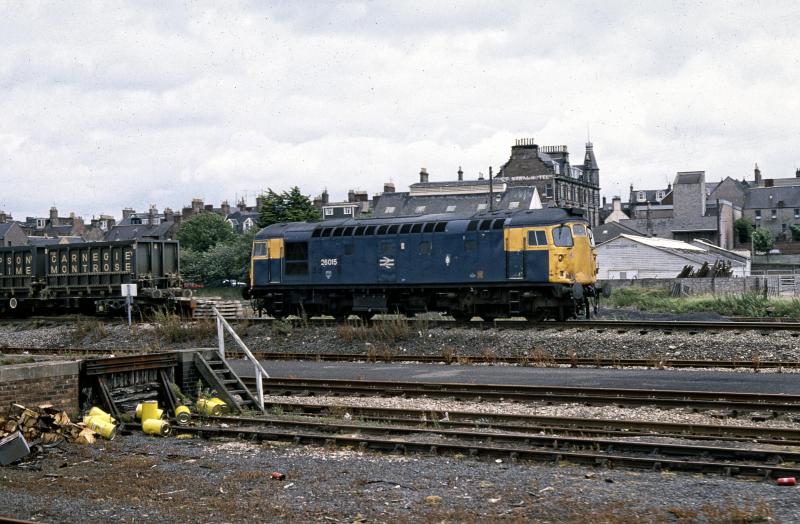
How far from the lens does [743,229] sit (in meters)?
99.3

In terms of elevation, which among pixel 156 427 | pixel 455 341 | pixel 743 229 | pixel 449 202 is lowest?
pixel 156 427

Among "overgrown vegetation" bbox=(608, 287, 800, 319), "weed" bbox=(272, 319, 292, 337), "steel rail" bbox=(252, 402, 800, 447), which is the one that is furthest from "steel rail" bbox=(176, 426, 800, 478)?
"overgrown vegetation" bbox=(608, 287, 800, 319)

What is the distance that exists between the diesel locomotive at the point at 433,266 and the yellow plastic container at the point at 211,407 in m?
12.8

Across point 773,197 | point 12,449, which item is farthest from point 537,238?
point 773,197

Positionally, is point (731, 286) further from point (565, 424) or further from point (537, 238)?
point (565, 424)

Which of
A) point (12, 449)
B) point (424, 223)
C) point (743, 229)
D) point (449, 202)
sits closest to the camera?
point (12, 449)

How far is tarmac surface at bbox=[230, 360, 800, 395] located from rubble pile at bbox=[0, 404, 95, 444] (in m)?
7.51

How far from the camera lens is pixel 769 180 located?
115625 mm

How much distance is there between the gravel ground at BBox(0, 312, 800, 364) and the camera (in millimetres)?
20141

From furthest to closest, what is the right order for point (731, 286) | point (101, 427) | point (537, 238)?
point (731, 286), point (537, 238), point (101, 427)

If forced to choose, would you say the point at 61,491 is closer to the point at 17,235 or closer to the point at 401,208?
the point at 401,208

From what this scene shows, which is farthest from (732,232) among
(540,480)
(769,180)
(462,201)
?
(540,480)

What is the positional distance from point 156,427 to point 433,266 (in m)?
14.9

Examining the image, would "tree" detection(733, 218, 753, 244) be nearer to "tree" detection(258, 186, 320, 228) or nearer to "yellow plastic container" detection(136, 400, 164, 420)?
"tree" detection(258, 186, 320, 228)
